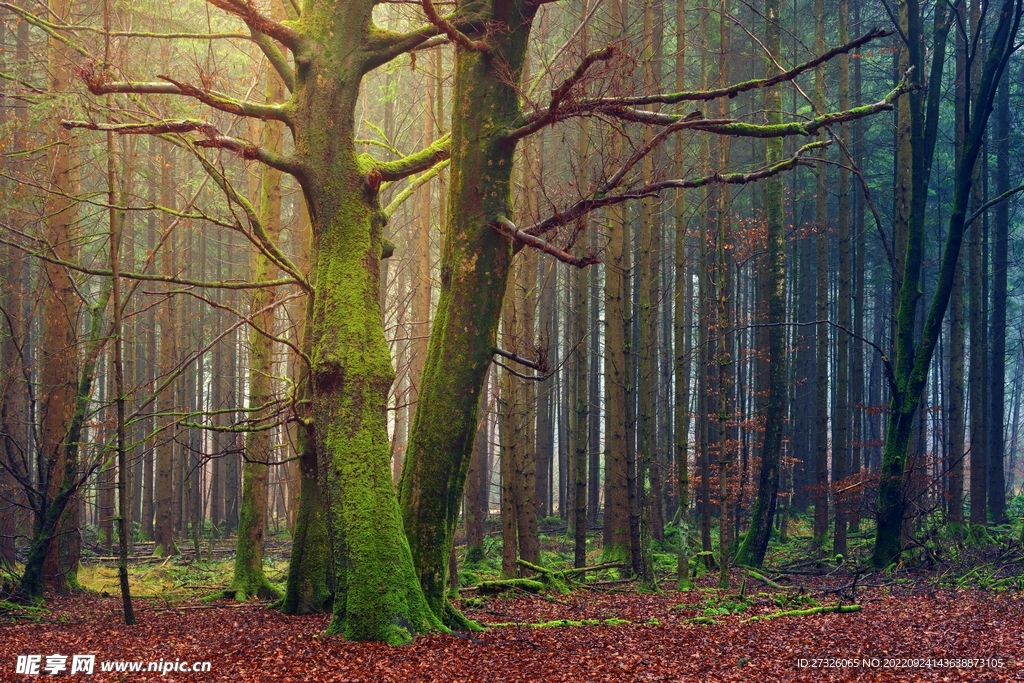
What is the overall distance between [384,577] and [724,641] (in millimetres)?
3393

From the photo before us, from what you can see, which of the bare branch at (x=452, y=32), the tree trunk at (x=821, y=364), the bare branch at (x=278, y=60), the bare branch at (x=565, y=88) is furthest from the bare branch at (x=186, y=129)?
the tree trunk at (x=821, y=364)

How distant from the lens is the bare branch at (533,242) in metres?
6.39

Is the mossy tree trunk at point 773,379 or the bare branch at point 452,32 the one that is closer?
the bare branch at point 452,32

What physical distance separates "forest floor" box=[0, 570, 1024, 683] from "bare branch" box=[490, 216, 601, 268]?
10.8 feet

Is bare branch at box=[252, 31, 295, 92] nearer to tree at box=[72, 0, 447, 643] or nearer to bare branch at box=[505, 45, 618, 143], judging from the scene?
tree at box=[72, 0, 447, 643]

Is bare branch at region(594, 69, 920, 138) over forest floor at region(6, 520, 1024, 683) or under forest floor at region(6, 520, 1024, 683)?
over

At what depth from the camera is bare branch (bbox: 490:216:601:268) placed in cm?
639

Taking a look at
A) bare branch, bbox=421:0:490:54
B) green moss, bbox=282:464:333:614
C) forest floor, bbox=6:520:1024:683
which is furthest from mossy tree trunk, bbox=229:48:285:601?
bare branch, bbox=421:0:490:54

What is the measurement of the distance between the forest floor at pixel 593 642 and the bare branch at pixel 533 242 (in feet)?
10.8

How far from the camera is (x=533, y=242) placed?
691cm

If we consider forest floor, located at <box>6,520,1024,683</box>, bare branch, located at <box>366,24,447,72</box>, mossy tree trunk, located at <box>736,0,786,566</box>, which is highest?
bare branch, located at <box>366,24,447,72</box>

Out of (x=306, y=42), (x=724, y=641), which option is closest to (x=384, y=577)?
(x=724, y=641)

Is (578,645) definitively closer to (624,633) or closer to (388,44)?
(624,633)

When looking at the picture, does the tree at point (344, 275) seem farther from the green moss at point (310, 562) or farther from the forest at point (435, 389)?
the green moss at point (310, 562)
